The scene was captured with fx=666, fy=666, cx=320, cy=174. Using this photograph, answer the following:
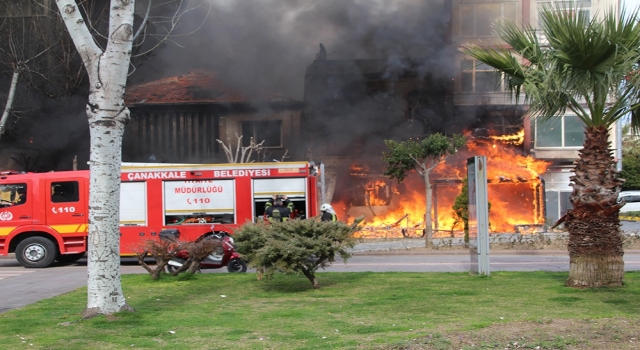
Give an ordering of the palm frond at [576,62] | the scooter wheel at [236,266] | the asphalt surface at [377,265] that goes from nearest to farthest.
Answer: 1. the palm frond at [576,62]
2. the asphalt surface at [377,265]
3. the scooter wheel at [236,266]

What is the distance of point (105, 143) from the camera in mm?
6922

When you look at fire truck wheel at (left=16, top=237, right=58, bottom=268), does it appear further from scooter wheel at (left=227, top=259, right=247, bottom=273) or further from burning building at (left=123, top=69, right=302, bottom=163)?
burning building at (left=123, top=69, right=302, bottom=163)

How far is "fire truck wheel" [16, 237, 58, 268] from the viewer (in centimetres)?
1409

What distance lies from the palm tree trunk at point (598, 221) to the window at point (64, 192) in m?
10.3

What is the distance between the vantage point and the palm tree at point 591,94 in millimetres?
8117

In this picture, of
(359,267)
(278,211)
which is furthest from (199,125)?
(359,267)

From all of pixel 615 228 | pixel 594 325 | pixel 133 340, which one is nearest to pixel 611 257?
pixel 615 228

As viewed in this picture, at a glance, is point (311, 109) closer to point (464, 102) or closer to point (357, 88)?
point (357, 88)

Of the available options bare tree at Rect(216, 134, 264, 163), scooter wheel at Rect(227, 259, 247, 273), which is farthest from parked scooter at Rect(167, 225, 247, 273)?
bare tree at Rect(216, 134, 264, 163)

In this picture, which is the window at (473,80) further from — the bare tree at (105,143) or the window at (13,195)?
the bare tree at (105,143)

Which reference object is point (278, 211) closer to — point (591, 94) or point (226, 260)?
point (226, 260)

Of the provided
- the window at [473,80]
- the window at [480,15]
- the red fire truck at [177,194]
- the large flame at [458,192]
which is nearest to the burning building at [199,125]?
the large flame at [458,192]

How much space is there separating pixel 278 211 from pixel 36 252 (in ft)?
17.9

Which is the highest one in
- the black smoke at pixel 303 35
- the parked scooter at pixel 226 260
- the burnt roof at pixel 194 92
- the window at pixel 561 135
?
the black smoke at pixel 303 35
